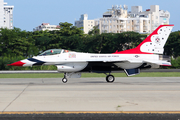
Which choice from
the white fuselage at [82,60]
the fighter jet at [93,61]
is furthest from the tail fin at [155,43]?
the white fuselage at [82,60]

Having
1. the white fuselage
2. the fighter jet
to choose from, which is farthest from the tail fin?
the white fuselage

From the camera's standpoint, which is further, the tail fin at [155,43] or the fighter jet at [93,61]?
the tail fin at [155,43]

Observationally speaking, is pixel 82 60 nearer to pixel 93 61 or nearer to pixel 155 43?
pixel 93 61

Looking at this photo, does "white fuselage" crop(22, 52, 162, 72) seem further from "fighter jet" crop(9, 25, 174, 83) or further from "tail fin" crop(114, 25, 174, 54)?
"tail fin" crop(114, 25, 174, 54)

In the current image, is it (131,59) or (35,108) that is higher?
(131,59)

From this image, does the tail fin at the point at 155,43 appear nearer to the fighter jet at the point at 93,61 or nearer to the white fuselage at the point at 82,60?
the fighter jet at the point at 93,61

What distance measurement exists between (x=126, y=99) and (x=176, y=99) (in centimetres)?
203

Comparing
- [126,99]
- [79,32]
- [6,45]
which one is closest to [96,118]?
[126,99]

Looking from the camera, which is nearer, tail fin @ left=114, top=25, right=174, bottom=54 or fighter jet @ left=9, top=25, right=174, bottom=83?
fighter jet @ left=9, top=25, right=174, bottom=83

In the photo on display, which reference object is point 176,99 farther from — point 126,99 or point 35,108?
point 35,108

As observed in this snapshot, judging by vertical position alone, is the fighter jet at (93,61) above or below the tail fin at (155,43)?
below

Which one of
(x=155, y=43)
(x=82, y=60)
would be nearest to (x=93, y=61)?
(x=82, y=60)

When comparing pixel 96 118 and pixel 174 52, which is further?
pixel 174 52

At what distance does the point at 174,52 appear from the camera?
254 feet
